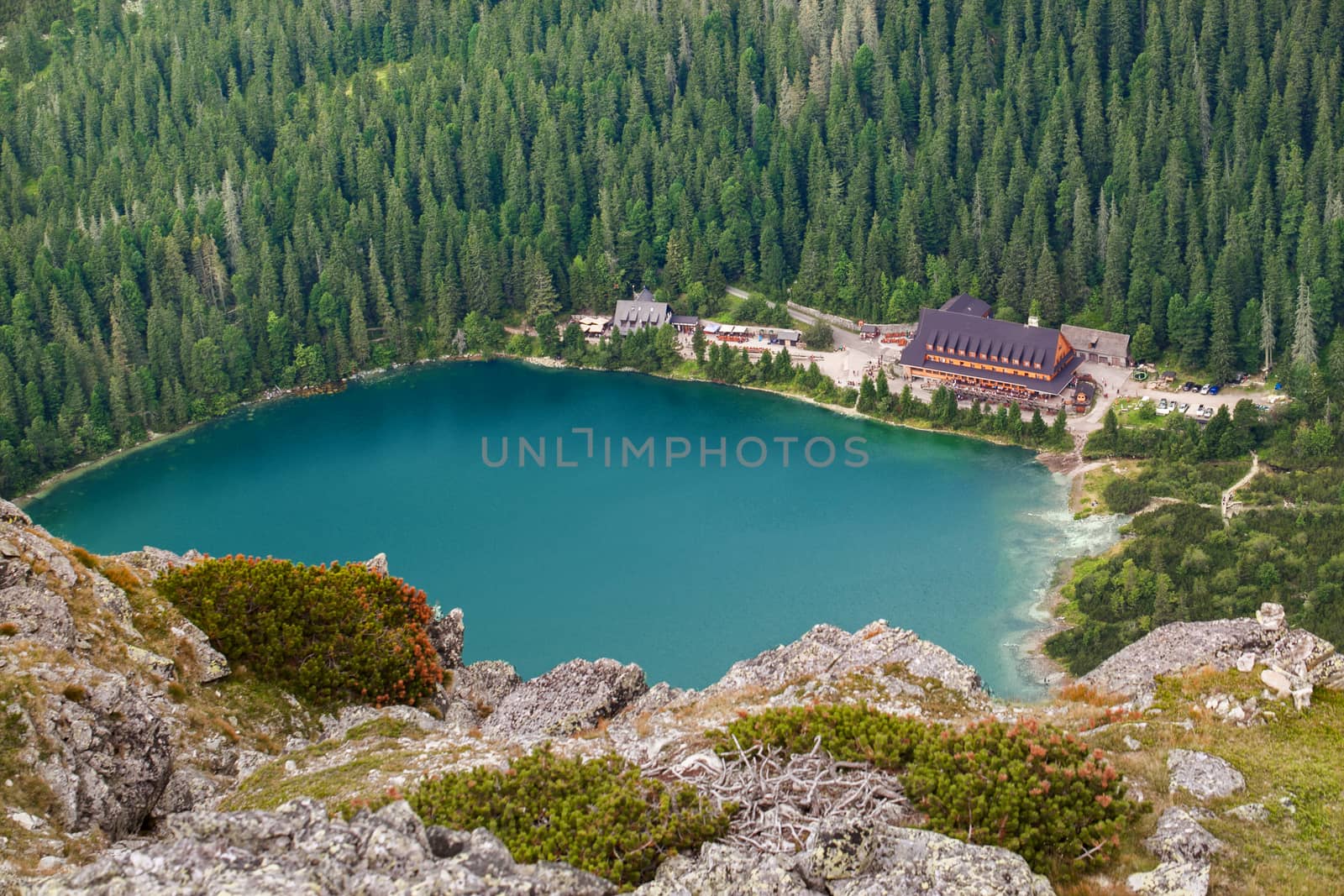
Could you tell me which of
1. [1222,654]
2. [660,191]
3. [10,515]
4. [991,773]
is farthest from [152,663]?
[660,191]

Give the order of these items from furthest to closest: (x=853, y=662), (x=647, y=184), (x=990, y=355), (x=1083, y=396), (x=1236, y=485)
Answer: (x=647, y=184)
(x=990, y=355)
(x=1083, y=396)
(x=1236, y=485)
(x=853, y=662)

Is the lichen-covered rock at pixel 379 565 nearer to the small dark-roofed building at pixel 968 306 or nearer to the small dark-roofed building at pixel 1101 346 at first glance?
the small dark-roofed building at pixel 968 306

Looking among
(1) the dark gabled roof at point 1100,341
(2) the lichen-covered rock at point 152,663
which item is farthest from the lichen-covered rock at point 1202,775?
(1) the dark gabled roof at point 1100,341

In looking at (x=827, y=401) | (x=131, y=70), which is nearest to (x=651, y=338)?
(x=827, y=401)

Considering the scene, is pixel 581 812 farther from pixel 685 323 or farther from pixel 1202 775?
pixel 685 323

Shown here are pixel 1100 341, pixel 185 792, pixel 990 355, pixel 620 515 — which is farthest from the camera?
pixel 1100 341

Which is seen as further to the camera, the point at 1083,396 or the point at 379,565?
the point at 1083,396

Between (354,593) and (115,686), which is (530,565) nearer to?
(354,593)
